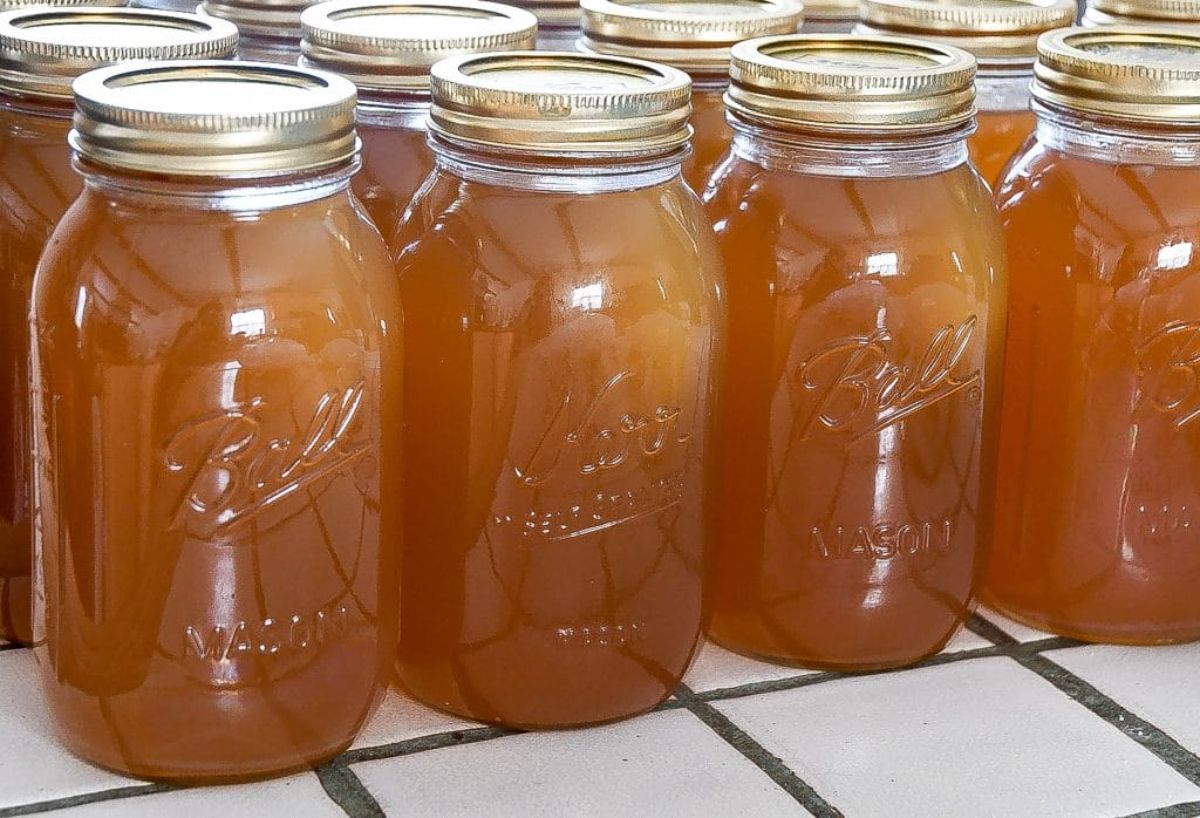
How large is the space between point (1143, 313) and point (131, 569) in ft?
1.83

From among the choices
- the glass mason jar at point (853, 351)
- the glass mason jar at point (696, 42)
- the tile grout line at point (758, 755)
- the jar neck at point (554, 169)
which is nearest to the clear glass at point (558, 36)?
the glass mason jar at point (696, 42)

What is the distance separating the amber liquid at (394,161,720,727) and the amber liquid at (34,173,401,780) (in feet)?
0.11

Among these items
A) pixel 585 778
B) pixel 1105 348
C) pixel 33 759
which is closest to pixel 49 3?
pixel 33 759

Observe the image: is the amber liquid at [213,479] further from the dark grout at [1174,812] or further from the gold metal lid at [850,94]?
the dark grout at [1174,812]

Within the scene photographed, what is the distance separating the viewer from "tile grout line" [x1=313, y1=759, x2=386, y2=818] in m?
0.83

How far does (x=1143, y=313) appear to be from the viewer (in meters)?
0.98

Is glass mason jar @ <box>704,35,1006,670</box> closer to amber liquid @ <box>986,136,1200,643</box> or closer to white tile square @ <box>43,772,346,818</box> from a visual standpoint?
amber liquid @ <box>986,136,1200,643</box>

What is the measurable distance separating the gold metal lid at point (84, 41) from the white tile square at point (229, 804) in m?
0.34

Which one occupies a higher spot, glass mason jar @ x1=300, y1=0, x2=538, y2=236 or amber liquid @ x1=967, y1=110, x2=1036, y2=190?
glass mason jar @ x1=300, y1=0, x2=538, y2=236

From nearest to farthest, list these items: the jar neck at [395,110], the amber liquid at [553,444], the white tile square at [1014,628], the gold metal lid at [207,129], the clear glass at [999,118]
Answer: the gold metal lid at [207,129] → the amber liquid at [553,444] → the jar neck at [395,110] → the white tile square at [1014,628] → the clear glass at [999,118]

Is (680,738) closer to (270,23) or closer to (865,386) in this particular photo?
(865,386)

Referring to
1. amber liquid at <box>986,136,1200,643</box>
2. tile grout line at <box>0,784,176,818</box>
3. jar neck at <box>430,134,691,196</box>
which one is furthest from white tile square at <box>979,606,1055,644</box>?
tile grout line at <box>0,784,176,818</box>

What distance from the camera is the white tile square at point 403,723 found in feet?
2.97

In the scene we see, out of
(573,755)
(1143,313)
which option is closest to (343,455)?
(573,755)
